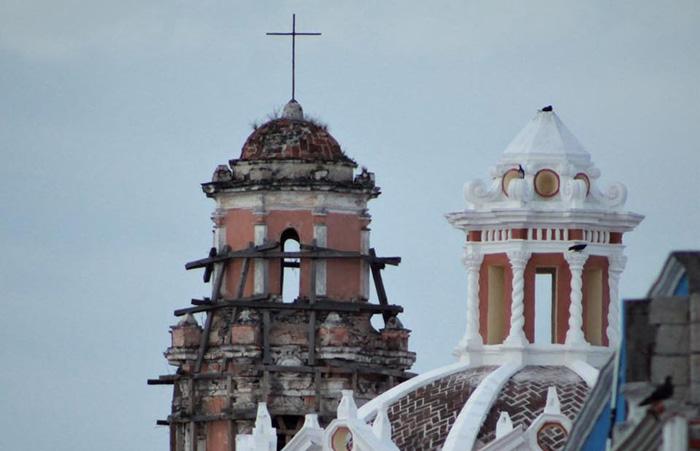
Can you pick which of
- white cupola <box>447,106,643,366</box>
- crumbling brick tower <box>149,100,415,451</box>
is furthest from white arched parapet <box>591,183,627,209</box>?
crumbling brick tower <box>149,100,415,451</box>

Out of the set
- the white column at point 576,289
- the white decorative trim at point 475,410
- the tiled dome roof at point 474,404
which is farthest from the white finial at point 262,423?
the white column at point 576,289

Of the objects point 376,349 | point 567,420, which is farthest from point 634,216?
point 376,349

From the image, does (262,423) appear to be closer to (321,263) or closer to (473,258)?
(473,258)

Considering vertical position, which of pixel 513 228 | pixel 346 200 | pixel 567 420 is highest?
pixel 346 200

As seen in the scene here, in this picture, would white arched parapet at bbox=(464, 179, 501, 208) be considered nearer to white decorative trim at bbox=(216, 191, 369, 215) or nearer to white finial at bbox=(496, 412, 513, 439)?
white finial at bbox=(496, 412, 513, 439)

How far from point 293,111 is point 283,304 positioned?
17.5 ft

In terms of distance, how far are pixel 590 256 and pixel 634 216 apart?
47.4 inches

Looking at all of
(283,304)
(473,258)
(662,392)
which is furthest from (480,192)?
(662,392)

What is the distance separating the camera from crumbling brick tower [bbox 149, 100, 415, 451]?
8875cm

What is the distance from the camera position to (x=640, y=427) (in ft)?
111

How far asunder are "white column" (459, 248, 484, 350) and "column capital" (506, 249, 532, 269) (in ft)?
2.34

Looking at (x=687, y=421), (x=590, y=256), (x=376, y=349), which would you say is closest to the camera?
(x=687, y=421)

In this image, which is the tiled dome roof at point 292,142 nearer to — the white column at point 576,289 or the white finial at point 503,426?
the white column at point 576,289

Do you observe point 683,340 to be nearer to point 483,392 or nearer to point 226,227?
point 483,392
